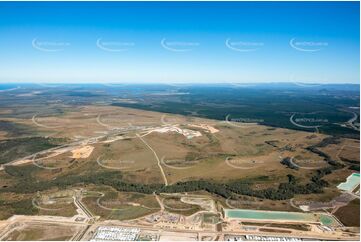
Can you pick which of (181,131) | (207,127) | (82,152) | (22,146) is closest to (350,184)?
(181,131)

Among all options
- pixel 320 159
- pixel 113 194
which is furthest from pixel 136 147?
pixel 320 159

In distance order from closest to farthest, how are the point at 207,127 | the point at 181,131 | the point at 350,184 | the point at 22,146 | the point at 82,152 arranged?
the point at 350,184 < the point at 82,152 < the point at 22,146 < the point at 181,131 < the point at 207,127

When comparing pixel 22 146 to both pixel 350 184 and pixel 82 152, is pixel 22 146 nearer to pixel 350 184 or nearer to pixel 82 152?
pixel 82 152

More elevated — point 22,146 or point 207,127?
point 207,127

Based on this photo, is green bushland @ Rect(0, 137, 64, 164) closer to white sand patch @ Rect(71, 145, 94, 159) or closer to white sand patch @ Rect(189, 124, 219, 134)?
white sand patch @ Rect(71, 145, 94, 159)

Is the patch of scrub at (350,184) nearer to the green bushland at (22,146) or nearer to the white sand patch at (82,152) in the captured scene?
the white sand patch at (82,152)

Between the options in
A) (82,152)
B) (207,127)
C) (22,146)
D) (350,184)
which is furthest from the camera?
(207,127)

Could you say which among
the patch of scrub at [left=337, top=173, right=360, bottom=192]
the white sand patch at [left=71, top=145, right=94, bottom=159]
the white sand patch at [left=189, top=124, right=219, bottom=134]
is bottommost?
the patch of scrub at [left=337, top=173, right=360, bottom=192]

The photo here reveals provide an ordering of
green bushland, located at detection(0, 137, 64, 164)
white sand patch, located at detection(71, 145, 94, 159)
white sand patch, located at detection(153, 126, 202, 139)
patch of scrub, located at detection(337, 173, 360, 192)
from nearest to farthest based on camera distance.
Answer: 1. patch of scrub, located at detection(337, 173, 360, 192)
2. white sand patch, located at detection(71, 145, 94, 159)
3. green bushland, located at detection(0, 137, 64, 164)
4. white sand patch, located at detection(153, 126, 202, 139)

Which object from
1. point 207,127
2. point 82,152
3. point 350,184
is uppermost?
point 207,127

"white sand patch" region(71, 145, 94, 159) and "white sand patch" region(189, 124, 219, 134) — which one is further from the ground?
"white sand patch" region(189, 124, 219, 134)

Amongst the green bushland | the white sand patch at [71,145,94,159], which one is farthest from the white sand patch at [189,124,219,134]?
the green bushland
